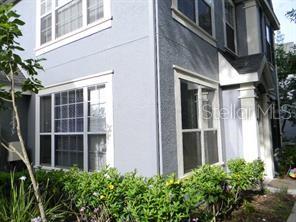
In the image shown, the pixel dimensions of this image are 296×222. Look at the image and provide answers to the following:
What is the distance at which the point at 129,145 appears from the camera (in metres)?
5.68

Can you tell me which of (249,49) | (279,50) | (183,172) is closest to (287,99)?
(279,50)

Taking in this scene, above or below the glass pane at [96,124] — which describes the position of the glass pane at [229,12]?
above

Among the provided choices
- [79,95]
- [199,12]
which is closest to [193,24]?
[199,12]

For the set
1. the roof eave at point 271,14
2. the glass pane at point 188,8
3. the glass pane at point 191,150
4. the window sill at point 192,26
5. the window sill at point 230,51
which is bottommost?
the glass pane at point 191,150

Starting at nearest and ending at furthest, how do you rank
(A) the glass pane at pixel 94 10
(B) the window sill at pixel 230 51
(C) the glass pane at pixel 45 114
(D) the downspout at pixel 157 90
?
(D) the downspout at pixel 157 90 → (A) the glass pane at pixel 94 10 → (C) the glass pane at pixel 45 114 → (B) the window sill at pixel 230 51

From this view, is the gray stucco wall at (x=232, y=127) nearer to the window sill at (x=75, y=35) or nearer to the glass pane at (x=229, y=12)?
the glass pane at (x=229, y=12)

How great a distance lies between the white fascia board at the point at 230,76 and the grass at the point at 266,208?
3.31 meters

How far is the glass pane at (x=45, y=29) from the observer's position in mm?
8053

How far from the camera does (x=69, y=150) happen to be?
711 cm

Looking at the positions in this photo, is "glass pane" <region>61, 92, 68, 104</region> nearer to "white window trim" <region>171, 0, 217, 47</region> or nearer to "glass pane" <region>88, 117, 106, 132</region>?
"glass pane" <region>88, 117, 106, 132</region>

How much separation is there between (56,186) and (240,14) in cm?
955

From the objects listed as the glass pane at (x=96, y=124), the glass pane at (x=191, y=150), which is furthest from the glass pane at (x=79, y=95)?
the glass pane at (x=191, y=150)

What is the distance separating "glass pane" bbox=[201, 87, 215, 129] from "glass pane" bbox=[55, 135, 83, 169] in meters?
3.35

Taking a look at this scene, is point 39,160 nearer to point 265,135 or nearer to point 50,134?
point 50,134
